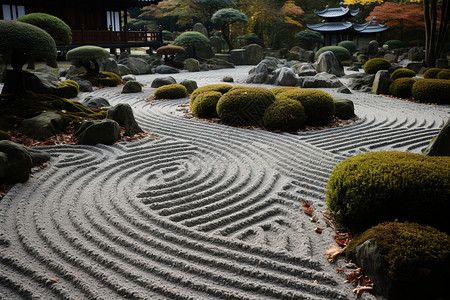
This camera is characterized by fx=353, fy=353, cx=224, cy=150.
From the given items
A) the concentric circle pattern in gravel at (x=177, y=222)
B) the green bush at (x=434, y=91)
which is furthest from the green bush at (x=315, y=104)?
the green bush at (x=434, y=91)

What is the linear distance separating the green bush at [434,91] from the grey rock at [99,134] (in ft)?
30.4

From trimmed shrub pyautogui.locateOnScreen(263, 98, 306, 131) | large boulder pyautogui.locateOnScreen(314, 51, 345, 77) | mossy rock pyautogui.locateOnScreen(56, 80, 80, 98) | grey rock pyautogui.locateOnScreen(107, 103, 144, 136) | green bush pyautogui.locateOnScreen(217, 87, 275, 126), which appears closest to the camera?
grey rock pyautogui.locateOnScreen(107, 103, 144, 136)

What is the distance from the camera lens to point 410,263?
246 cm

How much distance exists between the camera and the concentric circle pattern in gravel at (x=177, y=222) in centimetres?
280

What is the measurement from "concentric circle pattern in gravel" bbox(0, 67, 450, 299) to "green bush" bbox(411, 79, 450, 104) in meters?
4.95

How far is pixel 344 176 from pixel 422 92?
358 inches

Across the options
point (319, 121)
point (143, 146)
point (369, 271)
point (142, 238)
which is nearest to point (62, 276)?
point (142, 238)

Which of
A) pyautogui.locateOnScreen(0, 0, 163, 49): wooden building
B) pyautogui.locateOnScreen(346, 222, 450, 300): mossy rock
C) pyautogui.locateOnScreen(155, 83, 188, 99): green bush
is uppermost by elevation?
pyautogui.locateOnScreen(0, 0, 163, 49): wooden building

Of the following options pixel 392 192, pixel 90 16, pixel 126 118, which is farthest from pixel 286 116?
pixel 90 16

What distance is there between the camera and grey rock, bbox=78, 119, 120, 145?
636cm

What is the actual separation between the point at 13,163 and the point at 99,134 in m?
1.96

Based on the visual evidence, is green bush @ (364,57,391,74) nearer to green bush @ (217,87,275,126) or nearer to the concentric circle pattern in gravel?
green bush @ (217,87,275,126)

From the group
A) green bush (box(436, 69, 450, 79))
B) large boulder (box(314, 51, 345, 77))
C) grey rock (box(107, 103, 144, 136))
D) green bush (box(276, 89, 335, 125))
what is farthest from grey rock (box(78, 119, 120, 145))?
large boulder (box(314, 51, 345, 77))

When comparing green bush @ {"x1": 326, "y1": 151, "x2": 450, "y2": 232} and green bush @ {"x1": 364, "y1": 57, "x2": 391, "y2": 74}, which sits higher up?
green bush @ {"x1": 364, "y1": 57, "x2": 391, "y2": 74}
